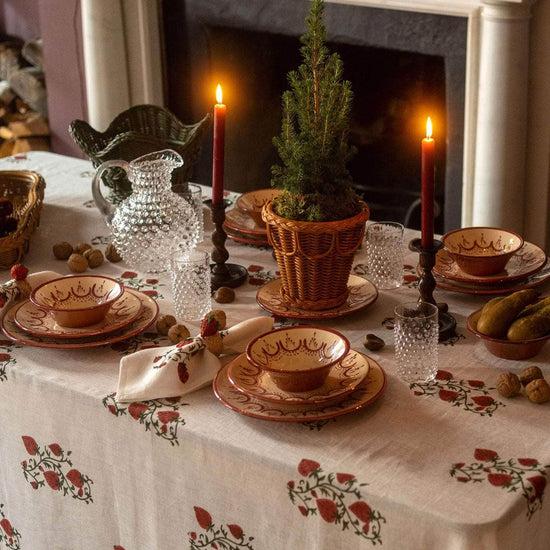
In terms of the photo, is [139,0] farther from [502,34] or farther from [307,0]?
[502,34]

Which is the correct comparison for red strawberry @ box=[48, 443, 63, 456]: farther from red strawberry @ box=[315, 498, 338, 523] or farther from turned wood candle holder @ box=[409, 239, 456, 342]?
turned wood candle holder @ box=[409, 239, 456, 342]

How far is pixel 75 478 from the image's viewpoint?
4.74ft

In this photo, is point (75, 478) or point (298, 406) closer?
point (298, 406)

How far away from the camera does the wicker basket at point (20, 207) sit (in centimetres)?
184

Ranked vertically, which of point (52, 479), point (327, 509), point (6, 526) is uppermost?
point (327, 509)

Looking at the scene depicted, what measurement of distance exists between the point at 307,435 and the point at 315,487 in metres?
0.09

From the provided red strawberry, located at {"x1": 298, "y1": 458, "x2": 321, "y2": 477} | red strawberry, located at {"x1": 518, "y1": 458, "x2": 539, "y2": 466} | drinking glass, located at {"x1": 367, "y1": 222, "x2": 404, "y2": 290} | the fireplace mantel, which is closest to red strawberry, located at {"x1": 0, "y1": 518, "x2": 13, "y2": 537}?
red strawberry, located at {"x1": 298, "y1": 458, "x2": 321, "y2": 477}

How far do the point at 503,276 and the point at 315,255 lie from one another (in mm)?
358

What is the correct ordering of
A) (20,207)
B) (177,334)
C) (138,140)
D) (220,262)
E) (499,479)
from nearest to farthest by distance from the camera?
(499,479)
(177,334)
(220,262)
(138,140)
(20,207)

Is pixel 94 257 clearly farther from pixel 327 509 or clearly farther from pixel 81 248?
pixel 327 509

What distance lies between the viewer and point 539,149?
2752 millimetres

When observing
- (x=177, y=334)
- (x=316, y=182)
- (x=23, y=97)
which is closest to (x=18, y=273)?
(x=177, y=334)

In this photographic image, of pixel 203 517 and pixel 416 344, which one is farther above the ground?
pixel 416 344

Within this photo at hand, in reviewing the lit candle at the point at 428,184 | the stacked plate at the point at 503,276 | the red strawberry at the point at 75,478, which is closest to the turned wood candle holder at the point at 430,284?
the lit candle at the point at 428,184
